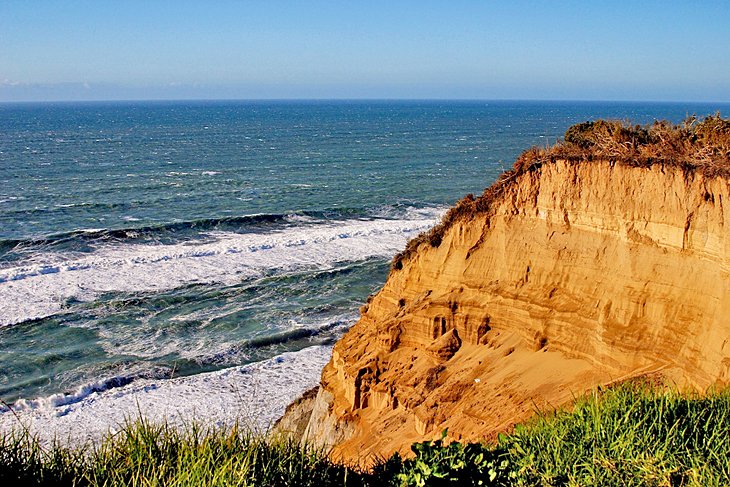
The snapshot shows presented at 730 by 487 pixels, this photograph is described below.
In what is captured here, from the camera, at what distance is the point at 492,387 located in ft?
38.7

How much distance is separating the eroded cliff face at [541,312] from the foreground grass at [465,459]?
8.43 ft

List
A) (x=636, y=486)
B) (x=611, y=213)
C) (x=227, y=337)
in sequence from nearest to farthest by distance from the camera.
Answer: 1. (x=636, y=486)
2. (x=611, y=213)
3. (x=227, y=337)

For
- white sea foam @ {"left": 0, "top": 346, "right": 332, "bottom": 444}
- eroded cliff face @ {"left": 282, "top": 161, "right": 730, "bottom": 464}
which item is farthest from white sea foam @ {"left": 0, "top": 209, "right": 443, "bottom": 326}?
eroded cliff face @ {"left": 282, "top": 161, "right": 730, "bottom": 464}

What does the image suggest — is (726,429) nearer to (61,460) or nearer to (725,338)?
(725,338)

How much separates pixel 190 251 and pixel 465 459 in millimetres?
28435

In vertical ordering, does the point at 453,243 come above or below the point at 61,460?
above

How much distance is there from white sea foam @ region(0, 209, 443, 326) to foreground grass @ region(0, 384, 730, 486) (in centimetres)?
2093

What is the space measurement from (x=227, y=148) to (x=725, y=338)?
244 feet

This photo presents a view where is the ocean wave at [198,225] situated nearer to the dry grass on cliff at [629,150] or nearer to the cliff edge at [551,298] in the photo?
the cliff edge at [551,298]

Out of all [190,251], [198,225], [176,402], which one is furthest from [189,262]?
[176,402]

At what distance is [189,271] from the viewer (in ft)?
103

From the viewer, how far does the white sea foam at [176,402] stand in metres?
18.8

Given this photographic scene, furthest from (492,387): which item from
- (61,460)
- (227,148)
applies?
(227,148)

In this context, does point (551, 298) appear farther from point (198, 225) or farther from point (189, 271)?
point (198, 225)
